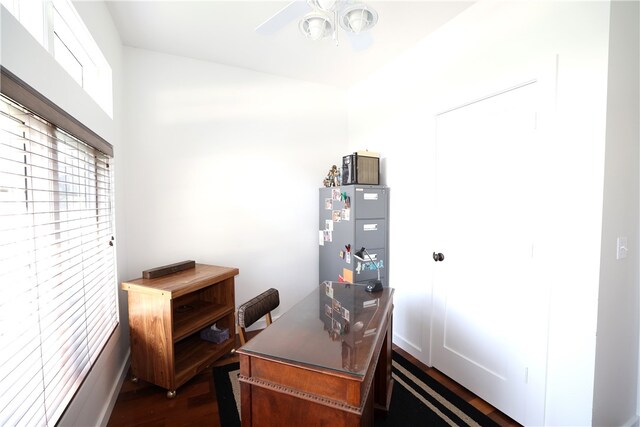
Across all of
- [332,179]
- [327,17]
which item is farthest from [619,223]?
[332,179]

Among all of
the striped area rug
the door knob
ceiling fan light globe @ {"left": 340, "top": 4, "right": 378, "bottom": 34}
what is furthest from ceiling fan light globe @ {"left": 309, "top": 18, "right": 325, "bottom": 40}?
the striped area rug

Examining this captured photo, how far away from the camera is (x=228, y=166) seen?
9.40 feet

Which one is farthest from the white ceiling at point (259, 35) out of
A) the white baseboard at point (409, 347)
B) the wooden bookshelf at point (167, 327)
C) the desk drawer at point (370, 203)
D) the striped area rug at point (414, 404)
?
the white baseboard at point (409, 347)

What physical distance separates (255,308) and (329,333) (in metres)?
0.55

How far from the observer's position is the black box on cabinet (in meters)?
2.69

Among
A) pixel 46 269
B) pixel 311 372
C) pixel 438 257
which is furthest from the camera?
pixel 438 257

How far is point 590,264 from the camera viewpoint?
141 centimetres

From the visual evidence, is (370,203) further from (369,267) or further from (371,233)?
(369,267)

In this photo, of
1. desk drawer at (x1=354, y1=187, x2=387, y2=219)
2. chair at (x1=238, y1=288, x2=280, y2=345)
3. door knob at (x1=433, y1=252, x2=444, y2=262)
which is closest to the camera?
chair at (x1=238, y1=288, x2=280, y2=345)

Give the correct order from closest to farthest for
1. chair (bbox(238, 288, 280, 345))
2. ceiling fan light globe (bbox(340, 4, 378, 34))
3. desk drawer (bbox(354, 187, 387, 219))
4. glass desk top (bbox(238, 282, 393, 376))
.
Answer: glass desk top (bbox(238, 282, 393, 376)), ceiling fan light globe (bbox(340, 4, 378, 34)), chair (bbox(238, 288, 280, 345)), desk drawer (bbox(354, 187, 387, 219))

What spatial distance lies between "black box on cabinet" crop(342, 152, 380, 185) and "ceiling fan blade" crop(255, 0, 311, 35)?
1.41m

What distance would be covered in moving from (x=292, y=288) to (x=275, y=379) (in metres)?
2.15

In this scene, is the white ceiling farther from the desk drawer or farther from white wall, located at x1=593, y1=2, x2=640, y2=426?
the desk drawer

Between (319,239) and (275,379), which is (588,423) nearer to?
(275,379)
